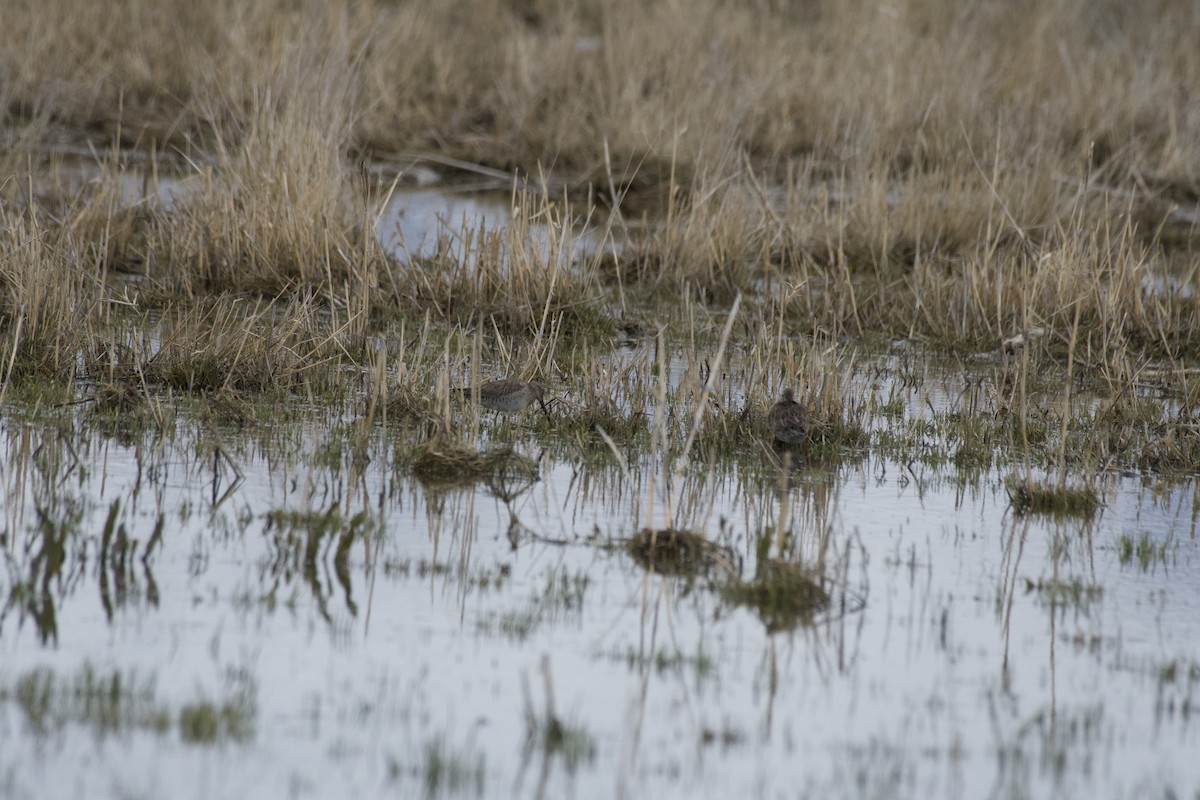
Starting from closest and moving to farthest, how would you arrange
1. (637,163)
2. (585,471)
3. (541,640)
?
(541,640)
(585,471)
(637,163)

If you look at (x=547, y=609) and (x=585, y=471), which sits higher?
(x=585, y=471)

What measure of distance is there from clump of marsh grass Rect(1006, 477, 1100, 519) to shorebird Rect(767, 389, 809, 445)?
91cm

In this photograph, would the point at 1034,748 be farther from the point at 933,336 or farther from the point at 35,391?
the point at 933,336

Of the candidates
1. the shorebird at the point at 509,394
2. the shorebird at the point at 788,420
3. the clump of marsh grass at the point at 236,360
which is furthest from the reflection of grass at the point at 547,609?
the clump of marsh grass at the point at 236,360

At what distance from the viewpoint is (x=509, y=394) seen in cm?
584

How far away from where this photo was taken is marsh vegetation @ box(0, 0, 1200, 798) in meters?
3.27

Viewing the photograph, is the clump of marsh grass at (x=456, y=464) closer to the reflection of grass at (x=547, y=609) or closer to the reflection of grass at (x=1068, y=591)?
the reflection of grass at (x=547, y=609)

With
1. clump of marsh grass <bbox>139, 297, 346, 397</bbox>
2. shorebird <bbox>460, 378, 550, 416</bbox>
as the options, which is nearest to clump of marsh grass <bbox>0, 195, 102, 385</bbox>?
clump of marsh grass <bbox>139, 297, 346, 397</bbox>

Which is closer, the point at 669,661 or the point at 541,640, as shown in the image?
the point at 669,661

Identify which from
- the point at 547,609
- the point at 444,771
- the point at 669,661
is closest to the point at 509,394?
the point at 547,609

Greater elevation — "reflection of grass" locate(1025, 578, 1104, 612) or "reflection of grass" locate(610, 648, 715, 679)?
"reflection of grass" locate(1025, 578, 1104, 612)

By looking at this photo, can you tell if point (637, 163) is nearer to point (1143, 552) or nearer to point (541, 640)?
point (1143, 552)

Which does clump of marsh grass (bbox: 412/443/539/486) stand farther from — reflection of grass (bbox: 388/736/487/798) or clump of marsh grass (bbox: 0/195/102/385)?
reflection of grass (bbox: 388/736/487/798)

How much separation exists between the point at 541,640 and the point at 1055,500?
7.47ft
